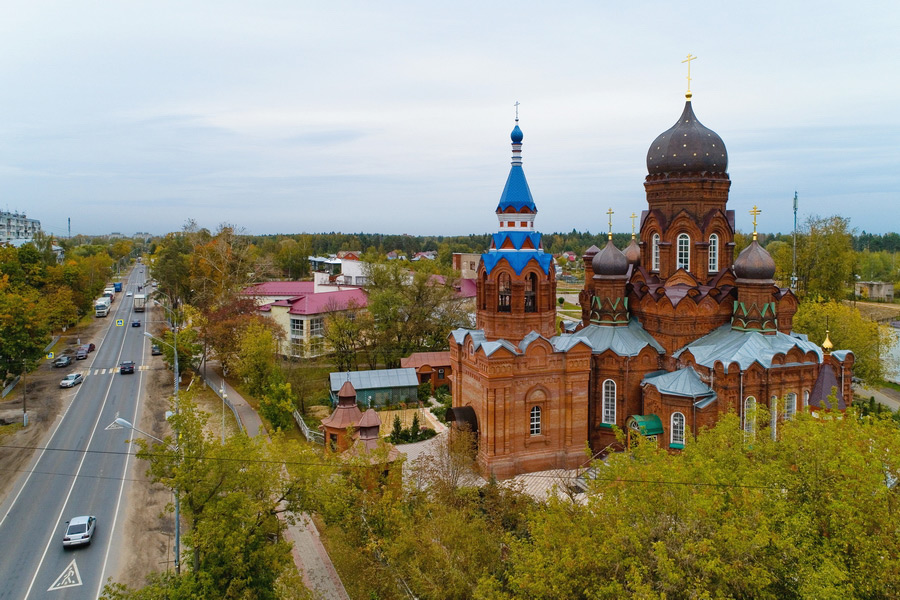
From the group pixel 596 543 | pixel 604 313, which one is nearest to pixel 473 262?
pixel 604 313

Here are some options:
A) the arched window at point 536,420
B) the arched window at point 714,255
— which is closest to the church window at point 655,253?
the arched window at point 714,255

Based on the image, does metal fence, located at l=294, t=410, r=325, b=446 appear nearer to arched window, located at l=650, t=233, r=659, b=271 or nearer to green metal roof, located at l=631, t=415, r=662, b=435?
green metal roof, located at l=631, t=415, r=662, b=435

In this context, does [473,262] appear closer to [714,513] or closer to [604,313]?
[604,313]

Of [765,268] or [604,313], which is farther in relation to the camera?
[604,313]

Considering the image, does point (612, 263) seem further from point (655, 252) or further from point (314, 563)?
point (314, 563)

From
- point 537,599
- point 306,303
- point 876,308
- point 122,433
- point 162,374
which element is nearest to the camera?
point 537,599
